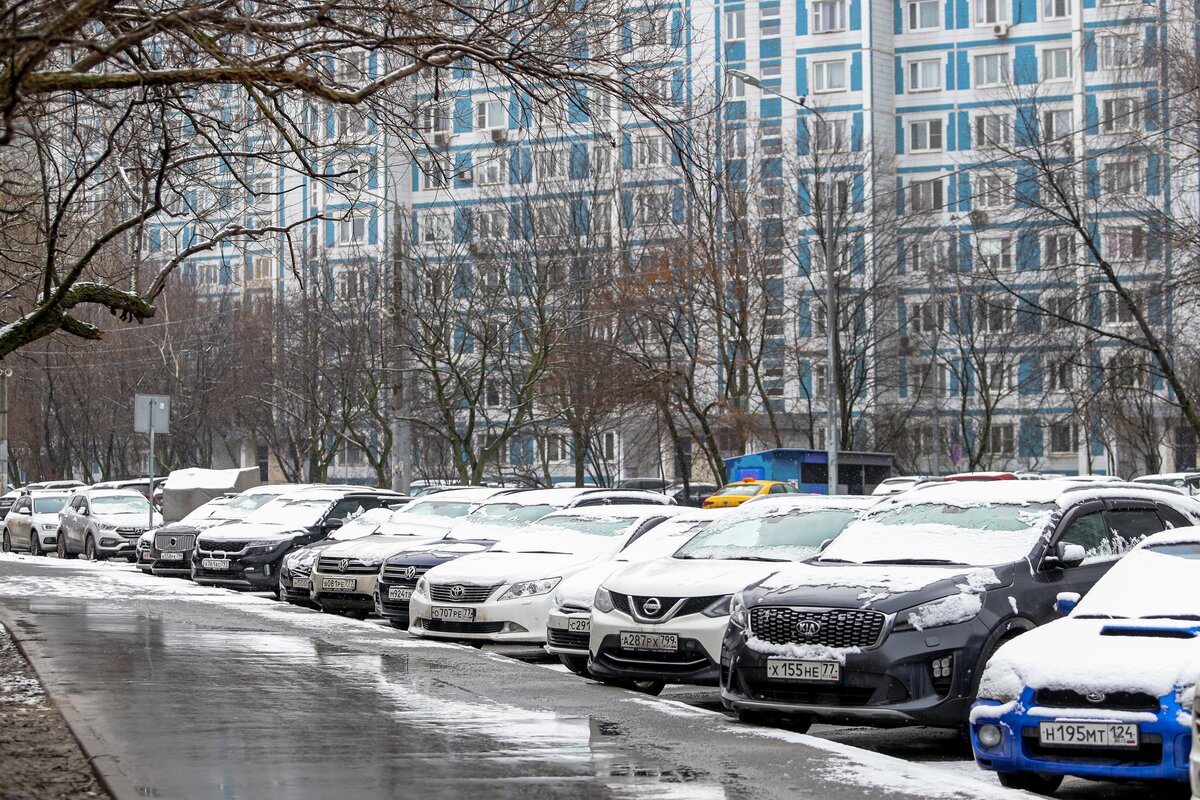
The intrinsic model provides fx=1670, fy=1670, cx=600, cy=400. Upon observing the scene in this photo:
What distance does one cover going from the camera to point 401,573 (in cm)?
1833

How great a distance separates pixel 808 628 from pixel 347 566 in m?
10.8

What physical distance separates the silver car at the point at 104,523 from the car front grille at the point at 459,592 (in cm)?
1910

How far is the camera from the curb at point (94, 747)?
25.3 feet

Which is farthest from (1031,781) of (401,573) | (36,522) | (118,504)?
(36,522)

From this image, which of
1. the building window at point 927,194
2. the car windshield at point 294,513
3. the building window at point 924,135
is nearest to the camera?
the car windshield at point 294,513

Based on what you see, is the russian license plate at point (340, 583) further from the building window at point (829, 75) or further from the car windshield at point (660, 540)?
the building window at point (829, 75)

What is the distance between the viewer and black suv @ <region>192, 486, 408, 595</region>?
24391mm

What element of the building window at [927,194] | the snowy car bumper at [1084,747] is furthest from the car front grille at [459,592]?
the building window at [927,194]

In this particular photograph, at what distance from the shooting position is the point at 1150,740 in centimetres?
802

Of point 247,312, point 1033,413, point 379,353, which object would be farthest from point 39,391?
point 1033,413

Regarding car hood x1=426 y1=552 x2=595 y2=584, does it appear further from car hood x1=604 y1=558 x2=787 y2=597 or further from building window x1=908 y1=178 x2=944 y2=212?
building window x1=908 y1=178 x2=944 y2=212

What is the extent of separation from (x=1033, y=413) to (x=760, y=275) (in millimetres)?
18081

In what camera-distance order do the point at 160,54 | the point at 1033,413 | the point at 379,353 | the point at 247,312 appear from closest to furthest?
the point at 160,54
the point at 379,353
the point at 1033,413
the point at 247,312

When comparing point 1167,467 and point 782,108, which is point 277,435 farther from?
point 1167,467
